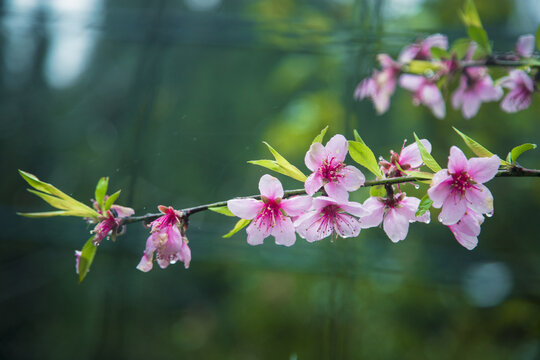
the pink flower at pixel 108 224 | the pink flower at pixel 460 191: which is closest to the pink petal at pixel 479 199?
the pink flower at pixel 460 191

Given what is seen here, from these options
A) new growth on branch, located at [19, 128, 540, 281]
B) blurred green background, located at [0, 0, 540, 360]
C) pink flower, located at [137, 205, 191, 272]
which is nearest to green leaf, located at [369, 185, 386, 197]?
new growth on branch, located at [19, 128, 540, 281]

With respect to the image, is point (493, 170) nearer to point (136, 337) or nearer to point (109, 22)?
point (109, 22)

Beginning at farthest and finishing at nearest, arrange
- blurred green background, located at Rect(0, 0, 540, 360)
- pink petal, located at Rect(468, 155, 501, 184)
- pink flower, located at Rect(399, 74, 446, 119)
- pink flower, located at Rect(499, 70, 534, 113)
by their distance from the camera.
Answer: blurred green background, located at Rect(0, 0, 540, 360)
pink flower, located at Rect(399, 74, 446, 119)
pink flower, located at Rect(499, 70, 534, 113)
pink petal, located at Rect(468, 155, 501, 184)

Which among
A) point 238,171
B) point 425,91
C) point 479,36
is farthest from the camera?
point 238,171

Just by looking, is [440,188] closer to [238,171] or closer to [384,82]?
[384,82]

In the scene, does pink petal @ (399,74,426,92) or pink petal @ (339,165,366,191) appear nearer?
pink petal @ (339,165,366,191)

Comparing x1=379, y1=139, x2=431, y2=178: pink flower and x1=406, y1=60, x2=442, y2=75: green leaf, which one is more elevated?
x1=406, y1=60, x2=442, y2=75: green leaf

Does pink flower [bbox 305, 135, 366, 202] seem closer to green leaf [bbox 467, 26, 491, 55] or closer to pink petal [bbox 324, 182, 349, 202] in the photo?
pink petal [bbox 324, 182, 349, 202]

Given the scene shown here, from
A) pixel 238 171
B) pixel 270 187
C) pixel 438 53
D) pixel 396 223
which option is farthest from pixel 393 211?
pixel 238 171

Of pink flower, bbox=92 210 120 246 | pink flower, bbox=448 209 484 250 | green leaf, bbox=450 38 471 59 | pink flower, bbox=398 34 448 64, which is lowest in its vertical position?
pink flower, bbox=92 210 120 246
